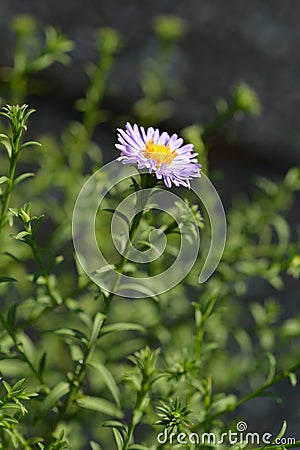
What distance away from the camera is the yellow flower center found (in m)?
0.60

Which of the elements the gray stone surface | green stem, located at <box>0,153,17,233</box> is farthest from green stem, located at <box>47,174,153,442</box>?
the gray stone surface

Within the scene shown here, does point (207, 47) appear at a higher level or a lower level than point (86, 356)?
higher

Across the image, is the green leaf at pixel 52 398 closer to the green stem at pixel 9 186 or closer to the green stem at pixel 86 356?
the green stem at pixel 86 356

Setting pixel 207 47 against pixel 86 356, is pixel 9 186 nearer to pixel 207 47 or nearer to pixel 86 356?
pixel 86 356

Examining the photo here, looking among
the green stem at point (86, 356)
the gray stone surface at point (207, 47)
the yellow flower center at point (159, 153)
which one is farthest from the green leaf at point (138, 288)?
the gray stone surface at point (207, 47)

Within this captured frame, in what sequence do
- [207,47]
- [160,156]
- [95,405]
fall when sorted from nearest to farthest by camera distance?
[160,156]
[95,405]
[207,47]

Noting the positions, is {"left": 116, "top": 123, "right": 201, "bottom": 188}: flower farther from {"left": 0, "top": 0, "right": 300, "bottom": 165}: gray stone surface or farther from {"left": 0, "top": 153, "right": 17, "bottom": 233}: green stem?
{"left": 0, "top": 0, "right": 300, "bottom": 165}: gray stone surface

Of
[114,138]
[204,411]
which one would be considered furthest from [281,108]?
[204,411]

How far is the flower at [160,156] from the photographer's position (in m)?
0.58

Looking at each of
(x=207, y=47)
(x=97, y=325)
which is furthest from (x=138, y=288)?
(x=207, y=47)

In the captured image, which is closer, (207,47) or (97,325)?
(97,325)

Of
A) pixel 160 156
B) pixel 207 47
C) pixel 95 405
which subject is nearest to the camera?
pixel 160 156

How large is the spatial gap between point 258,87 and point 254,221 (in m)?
0.48

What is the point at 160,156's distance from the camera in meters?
0.60
